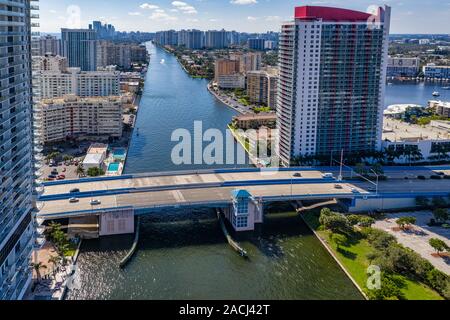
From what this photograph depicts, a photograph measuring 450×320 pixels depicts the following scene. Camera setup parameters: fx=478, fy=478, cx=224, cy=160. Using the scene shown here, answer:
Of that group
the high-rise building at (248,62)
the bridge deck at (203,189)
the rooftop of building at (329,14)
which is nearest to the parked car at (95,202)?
the bridge deck at (203,189)

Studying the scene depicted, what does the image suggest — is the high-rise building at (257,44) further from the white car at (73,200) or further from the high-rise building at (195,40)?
the white car at (73,200)

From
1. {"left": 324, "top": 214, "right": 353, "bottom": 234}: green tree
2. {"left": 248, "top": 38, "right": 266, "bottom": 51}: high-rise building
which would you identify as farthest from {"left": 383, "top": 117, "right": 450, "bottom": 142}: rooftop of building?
{"left": 248, "top": 38, "right": 266, "bottom": 51}: high-rise building

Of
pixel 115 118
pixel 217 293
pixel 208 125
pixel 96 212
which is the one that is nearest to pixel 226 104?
pixel 208 125

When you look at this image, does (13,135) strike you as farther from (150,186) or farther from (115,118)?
(115,118)

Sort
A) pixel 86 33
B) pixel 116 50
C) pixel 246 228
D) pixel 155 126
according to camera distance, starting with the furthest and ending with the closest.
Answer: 1. pixel 116 50
2. pixel 86 33
3. pixel 155 126
4. pixel 246 228

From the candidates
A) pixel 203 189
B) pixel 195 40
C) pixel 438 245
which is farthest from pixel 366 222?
pixel 195 40

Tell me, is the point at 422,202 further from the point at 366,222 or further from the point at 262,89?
the point at 262,89
